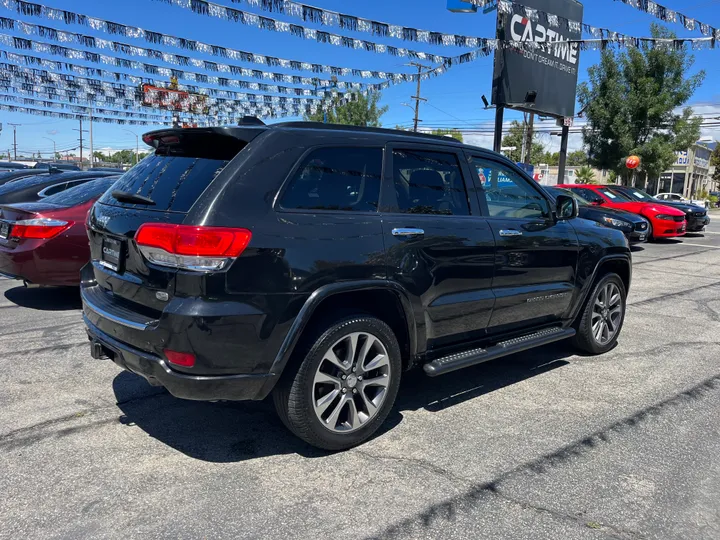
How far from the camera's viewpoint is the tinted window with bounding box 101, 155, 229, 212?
10.2 feet

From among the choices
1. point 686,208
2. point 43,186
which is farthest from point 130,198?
point 686,208

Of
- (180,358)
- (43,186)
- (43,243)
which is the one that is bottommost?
(180,358)

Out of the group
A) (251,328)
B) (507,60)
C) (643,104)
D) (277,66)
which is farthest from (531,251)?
(643,104)

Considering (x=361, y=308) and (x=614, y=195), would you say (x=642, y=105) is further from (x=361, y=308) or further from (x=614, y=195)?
(x=361, y=308)

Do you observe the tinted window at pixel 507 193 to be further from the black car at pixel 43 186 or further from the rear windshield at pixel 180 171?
the black car at pixel 43 186

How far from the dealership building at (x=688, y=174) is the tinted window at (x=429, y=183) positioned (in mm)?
54193

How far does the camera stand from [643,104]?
26.7m

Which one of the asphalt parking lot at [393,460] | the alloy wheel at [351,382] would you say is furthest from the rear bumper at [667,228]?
the alloy wheel at [351,382]

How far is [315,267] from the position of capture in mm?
3088

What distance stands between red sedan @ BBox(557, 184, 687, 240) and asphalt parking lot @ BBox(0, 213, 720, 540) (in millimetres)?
12480

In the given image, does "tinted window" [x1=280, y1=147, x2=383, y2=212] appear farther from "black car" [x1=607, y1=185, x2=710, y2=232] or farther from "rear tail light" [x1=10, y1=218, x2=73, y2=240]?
"black car" [x1=607, y1=185, x2=710, y2=232]

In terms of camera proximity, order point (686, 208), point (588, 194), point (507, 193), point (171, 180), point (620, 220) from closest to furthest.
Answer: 1. point (171, 180)
2. point (507, 193)
3. point (620, 220)
4. point (588, 194)
5. point (686, 208)

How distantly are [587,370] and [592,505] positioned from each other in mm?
2316

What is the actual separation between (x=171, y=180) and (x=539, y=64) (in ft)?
58.8
